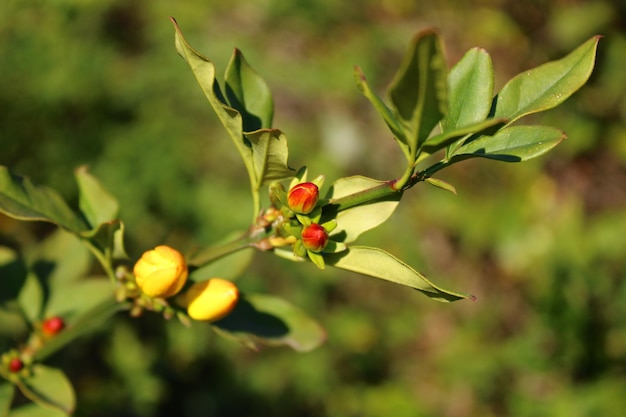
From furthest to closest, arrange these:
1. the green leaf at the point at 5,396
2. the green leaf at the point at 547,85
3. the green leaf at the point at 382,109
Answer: the green leaf at the point at 5,396
the green leaf at the point at 547,85
the green leaf at the point at 382,109

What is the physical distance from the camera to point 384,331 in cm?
313

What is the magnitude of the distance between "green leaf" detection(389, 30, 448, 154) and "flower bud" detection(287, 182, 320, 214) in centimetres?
18

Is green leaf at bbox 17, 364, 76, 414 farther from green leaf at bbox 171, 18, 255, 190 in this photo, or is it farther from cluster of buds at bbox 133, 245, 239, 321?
green leaf at bbox 171, 18, 255, 190

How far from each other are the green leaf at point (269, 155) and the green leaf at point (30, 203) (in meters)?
0.34

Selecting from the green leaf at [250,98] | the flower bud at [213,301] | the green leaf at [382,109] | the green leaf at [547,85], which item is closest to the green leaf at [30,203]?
the flower bud at [213,301]

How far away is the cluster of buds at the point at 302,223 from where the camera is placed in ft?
3.00

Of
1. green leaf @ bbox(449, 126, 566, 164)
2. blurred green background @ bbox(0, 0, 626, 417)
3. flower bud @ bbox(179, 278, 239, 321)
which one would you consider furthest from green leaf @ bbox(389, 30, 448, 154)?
blurred green background @ bbox(0, 0, 626, 417)

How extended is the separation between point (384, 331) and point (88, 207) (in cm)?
216

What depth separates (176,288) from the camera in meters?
1.01

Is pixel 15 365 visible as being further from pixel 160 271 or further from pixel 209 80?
pixel 209 80

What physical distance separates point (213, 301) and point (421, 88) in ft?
1.71

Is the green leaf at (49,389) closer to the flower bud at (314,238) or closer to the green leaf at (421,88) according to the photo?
the flower bud at (314,238)

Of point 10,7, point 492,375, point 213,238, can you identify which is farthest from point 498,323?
point 10,7

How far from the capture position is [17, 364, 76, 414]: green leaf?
1205mm
